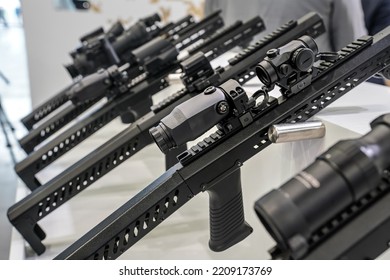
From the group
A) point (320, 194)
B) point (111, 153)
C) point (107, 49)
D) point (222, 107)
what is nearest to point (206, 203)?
point (111, 153)

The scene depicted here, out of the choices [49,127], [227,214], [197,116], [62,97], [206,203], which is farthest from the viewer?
[62,97]

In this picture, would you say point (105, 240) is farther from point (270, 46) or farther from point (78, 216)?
point (270, 46)

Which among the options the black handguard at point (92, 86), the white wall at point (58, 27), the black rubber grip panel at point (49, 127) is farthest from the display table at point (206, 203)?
the white wall at point (58, 27)

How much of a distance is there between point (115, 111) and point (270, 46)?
0.50m

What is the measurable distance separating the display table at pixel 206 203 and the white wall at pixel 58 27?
1370 mm

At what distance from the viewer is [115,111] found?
126cm

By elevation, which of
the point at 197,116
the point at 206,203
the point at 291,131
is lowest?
the point at 206,203

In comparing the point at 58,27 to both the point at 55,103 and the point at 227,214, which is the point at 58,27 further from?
the point at 227,214

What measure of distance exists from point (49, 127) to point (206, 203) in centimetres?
66

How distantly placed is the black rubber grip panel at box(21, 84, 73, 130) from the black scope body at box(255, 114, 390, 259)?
→ 1.35 metres

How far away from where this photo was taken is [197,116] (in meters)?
0.62

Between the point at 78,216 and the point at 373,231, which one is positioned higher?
the point at 373,231

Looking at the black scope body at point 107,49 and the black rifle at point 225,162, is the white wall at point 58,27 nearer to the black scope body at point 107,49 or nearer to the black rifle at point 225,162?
the black scope body at point 107,49
